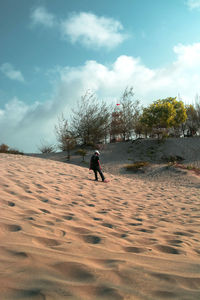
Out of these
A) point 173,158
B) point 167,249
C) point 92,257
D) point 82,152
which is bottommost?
point 167,249

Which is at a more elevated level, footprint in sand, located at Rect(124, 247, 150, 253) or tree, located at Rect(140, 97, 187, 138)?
tree, located at Rect(140, 97, 187, 138)

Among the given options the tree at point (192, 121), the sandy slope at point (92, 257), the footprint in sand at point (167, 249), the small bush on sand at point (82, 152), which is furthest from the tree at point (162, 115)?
the footprint in sand at point (167, 249)

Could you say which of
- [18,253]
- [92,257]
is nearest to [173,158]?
[92,257]

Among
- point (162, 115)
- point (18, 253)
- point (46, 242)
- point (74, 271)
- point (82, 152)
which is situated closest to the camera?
point (74, 271)

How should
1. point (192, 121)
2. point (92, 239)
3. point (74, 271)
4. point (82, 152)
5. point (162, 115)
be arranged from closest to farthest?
1. point (74, 271)
2. point (92, 239)
3. point (82, 152)
4. point (162, 115)
5. point (192, 121)

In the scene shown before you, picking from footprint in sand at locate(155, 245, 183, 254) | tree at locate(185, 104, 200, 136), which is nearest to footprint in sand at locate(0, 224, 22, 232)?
footprint in sand at locate(155, 245, 183, 254)

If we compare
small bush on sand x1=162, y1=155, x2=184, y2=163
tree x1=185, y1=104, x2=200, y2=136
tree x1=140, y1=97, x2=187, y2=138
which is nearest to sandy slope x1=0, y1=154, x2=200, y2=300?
small bush on sand x1=162, y1=155, x2=184, y2=163

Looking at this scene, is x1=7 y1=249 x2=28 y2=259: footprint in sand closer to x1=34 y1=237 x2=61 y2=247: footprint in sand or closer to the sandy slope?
the sandy slope

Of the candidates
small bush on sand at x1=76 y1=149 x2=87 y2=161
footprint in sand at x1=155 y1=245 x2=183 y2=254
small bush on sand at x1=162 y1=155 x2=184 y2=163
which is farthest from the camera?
small bush on sand at x1=76 y1=149 x2=87 y2=161

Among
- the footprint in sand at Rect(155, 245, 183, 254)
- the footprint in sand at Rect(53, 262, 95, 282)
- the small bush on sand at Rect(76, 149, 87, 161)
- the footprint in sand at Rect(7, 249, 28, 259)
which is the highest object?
the small bush on sand at Rect(76, 149, 87, 161)

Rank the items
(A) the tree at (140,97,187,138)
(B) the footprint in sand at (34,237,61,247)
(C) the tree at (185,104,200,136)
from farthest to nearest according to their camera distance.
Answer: (C) the tree at (185,104,200,136), (A) the tree at (140,97,187,138), (B) the footprint in sand at (34,237,61,247)

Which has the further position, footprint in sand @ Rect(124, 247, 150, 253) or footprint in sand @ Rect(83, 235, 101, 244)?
footprint in sand @ Rect(83, 235, 101, 244)

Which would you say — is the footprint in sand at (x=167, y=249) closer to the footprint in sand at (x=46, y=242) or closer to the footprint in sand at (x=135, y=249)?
the footprint in sand at (x=135, y=249)

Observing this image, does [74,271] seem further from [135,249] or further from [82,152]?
[82,152]
